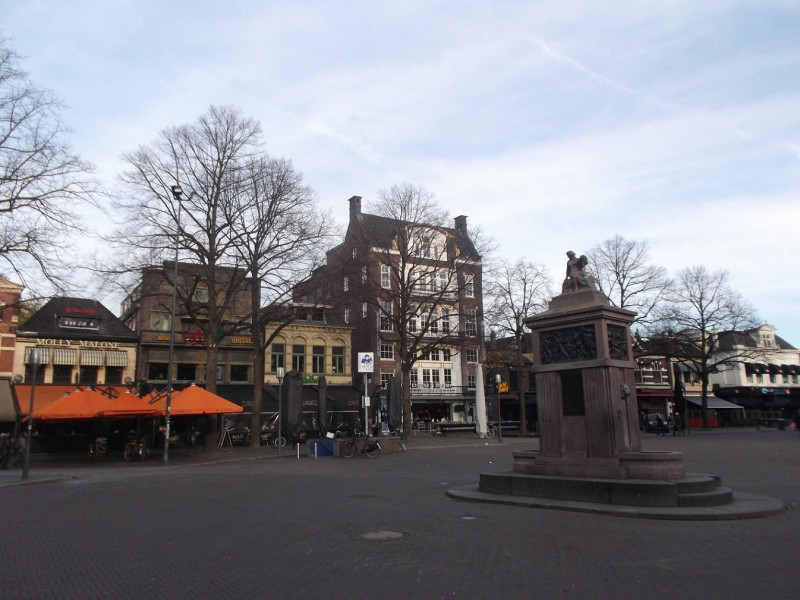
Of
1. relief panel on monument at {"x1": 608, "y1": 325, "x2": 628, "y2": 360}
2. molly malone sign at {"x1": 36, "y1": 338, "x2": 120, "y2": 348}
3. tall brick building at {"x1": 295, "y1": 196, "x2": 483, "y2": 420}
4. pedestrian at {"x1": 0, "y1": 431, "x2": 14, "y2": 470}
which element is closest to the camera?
relief panel on monument at {"x1": 608, "y1": 325, "x2": 628, "y2": 360}

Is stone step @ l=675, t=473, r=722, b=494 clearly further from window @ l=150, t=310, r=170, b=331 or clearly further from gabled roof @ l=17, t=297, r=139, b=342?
window @ l=150, t=310, r=170, b=331

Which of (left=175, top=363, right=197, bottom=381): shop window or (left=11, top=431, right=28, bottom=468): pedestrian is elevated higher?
(left=175, top=363, right=197, bottom=381): shop window

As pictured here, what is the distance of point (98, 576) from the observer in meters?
7.09

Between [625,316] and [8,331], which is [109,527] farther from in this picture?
[8,331]

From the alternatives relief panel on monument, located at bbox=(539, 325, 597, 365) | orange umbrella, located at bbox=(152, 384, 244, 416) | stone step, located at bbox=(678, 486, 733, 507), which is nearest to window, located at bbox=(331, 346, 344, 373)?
orange umbrella, located at bbox=(152, 384, 244, 416)

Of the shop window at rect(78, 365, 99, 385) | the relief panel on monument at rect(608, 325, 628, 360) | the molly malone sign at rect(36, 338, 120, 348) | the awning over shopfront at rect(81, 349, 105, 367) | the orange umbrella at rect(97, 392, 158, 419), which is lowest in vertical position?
the orange umbrella at rect(97, 392, 158, 419)

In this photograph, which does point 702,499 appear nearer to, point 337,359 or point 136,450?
point 136,450

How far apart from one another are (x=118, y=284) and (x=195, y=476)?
1225cm

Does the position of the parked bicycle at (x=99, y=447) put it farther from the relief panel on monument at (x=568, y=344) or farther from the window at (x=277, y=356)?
Result: the relief panel on monument at (x=568, y=344)

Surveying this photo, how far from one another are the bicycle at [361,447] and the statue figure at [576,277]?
15614 mm

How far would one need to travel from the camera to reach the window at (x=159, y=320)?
41.8 m

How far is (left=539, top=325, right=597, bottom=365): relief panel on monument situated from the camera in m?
13.1

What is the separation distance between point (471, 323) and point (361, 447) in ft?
60.7

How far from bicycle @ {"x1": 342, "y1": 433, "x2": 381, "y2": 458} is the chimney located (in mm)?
31027
